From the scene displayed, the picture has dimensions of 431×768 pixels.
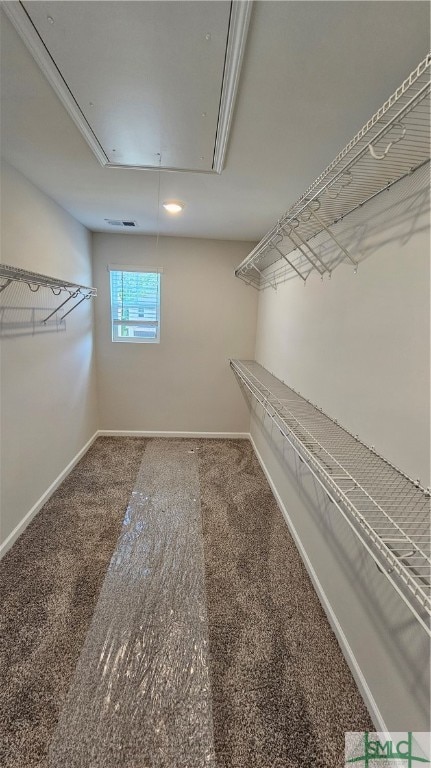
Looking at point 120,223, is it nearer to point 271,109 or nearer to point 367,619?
point 271,109

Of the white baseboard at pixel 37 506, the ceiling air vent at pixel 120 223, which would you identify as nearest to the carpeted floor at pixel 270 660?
the white baseboard at pixel 37 506

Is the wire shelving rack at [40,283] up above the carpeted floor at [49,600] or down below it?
above

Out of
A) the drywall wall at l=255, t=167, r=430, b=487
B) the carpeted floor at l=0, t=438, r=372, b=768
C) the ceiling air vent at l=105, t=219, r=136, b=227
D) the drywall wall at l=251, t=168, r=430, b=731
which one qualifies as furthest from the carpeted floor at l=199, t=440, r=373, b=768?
the ceiling air vent at l=105, t=219, r=136, b=227

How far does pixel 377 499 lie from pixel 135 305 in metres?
3.14

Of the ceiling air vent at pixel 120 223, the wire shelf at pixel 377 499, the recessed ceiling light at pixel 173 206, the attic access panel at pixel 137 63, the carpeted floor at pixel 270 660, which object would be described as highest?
the ceiling air vent at pixel 120 223

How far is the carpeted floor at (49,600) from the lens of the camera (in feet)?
3.72

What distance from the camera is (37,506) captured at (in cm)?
227

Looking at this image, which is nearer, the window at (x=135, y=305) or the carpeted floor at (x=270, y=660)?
the carpeted floor at (x=270, y=660)

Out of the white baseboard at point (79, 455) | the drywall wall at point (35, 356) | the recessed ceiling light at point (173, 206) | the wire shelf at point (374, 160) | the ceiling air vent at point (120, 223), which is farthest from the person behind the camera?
the ceiling air vent at point (120, 223)

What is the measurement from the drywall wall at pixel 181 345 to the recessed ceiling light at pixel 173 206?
1.00 metres

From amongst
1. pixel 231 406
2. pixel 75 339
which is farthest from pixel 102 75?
pixel 231 406

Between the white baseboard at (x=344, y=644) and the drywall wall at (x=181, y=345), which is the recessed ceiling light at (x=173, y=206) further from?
the white baseboard at (x=344, y=644)

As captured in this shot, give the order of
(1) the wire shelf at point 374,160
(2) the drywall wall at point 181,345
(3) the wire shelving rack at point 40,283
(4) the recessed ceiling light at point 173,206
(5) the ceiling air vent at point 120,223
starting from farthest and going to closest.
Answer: (2) the drywall wall at point 181,345 < (5) the ceiling air vent at point 120,223 < (4) the recessed ceiling light at point 173,206 < (3) the wire shelving rack at point 40,283 < (1) the wire shelf at point 374,160

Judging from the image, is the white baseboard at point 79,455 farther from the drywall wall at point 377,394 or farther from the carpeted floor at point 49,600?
the drywall wall at point 377,394
